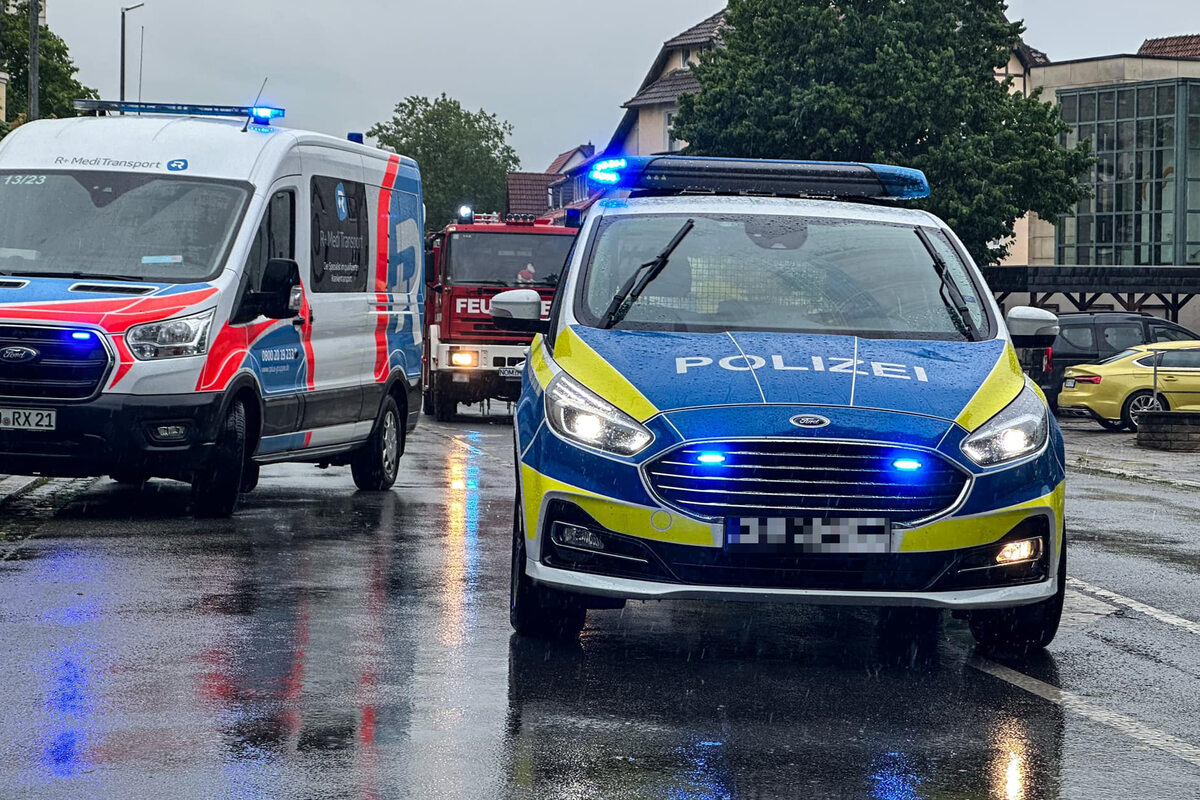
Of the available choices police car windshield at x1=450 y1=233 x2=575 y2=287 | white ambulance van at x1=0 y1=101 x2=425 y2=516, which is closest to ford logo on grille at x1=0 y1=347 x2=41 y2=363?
white ambulance van at x1=0 y1=101 x2=425 y2=516

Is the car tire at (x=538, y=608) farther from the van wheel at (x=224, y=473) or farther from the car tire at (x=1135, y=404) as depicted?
the car tire at (x=1135, y=404)

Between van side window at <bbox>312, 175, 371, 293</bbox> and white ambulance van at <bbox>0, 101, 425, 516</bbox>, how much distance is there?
0.02m

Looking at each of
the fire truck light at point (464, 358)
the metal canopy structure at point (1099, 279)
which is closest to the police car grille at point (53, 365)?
the fire truck light at point (464, 358)

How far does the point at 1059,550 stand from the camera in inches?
283

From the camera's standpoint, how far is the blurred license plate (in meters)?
6.64

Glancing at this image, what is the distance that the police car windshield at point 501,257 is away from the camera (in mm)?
27031

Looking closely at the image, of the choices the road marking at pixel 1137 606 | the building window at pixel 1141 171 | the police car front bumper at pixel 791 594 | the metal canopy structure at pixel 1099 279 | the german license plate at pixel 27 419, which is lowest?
the road marking at pixel 1137 606

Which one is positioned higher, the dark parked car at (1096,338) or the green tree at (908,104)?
the green tree at (908,104)

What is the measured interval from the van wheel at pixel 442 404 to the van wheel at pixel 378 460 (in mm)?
12514

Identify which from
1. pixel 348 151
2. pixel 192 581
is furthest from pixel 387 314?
pixel 192 581

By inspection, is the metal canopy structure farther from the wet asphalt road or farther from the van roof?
the wet asphalt road

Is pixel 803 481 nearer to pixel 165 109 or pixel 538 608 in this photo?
pixel 538 608

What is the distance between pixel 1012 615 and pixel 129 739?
3.47 metres

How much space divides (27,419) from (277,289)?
1.82 metres
